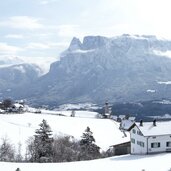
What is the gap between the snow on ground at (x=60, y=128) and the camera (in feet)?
396

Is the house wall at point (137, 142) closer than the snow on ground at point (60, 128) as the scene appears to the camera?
Yes

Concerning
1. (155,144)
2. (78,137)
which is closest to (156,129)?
(155,144)

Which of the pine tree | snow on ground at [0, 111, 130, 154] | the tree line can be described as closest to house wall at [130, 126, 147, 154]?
the tree line

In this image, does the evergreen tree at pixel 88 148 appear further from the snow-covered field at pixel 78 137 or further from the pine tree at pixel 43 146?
the snow-covered field at pixel 78 137

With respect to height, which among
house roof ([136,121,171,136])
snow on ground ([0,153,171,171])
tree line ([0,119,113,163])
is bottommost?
snow on ground ([0,153,171,171])

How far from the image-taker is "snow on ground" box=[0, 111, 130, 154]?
Answer: 121 meters

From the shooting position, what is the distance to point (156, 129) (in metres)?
85.3

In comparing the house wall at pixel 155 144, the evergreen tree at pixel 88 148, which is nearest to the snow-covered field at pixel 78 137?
the house wall at pixel 155 144

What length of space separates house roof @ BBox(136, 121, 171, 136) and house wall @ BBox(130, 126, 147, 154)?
103 cm

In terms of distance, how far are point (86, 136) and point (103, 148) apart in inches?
1088

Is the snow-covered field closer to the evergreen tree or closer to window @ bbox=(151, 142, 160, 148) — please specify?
window @ bbox=(151, 142, 160, 148)

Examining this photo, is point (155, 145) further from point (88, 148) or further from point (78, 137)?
point (78, 137)

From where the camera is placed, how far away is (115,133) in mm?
147250

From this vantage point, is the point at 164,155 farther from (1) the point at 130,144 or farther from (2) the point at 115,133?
(2) the point at 115,133
